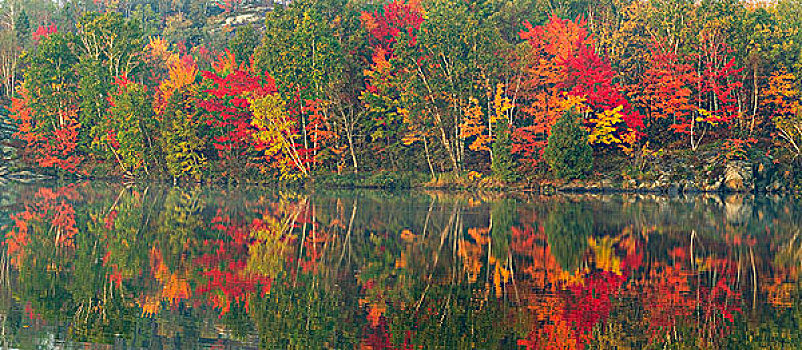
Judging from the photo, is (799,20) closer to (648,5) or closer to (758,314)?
(648,5)

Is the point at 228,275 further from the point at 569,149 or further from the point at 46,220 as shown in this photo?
the point at 569,149

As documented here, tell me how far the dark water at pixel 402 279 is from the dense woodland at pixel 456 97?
629 inches

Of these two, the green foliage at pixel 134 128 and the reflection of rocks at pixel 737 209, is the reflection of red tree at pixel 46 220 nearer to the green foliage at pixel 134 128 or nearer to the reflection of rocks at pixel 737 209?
the green foliage at pixel 134 128

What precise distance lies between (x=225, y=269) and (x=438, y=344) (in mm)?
8375

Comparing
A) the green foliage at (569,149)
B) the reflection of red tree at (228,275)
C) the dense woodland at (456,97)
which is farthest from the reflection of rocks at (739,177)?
the reflection of red tree at (228,275)

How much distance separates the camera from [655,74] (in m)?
50.9

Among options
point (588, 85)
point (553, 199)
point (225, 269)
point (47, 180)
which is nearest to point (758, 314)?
point (225, 269)

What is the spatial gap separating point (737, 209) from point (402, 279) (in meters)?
22.7

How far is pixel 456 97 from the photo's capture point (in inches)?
2057

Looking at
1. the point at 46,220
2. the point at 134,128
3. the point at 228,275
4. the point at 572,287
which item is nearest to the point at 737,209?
the point at 572,287

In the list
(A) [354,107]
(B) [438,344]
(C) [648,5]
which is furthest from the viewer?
(C) [648,5]

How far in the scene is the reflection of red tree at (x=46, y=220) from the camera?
989 inches

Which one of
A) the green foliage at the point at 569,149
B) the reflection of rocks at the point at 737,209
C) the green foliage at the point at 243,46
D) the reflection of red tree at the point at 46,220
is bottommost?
the reflection of red tree at the point at 46,220

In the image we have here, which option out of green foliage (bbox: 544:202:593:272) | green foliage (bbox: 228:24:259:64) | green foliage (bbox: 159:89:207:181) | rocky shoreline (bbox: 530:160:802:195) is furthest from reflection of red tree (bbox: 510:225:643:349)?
green foliage (bbox: 228:24:259:64)
